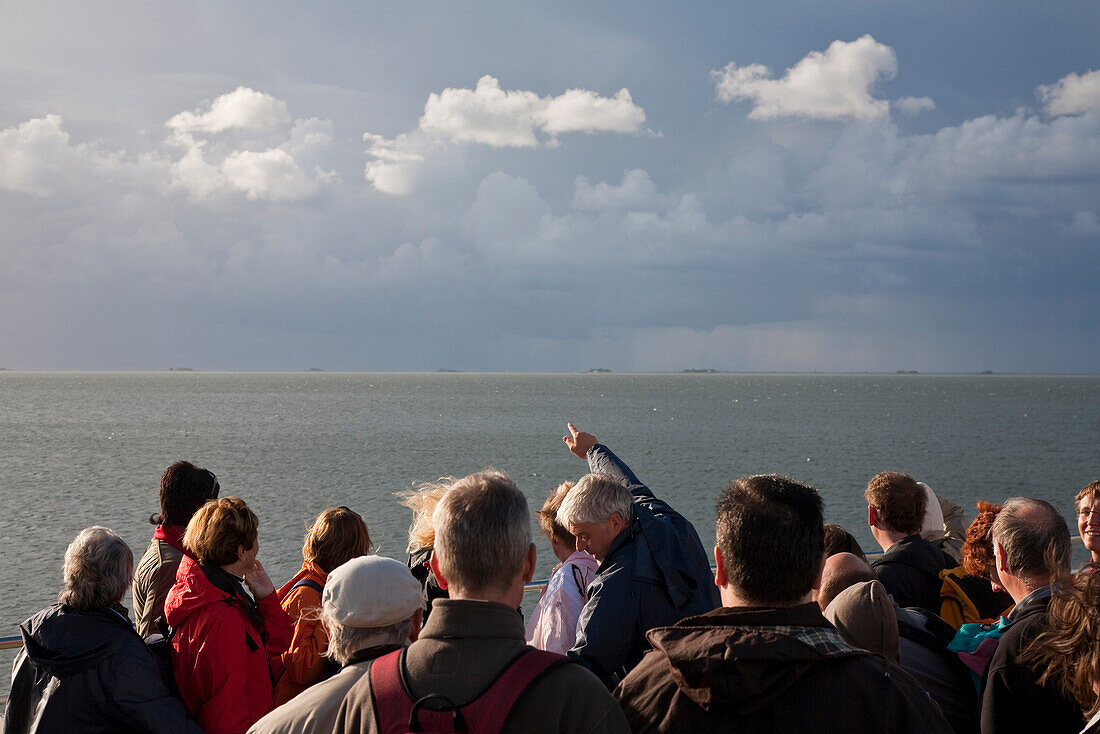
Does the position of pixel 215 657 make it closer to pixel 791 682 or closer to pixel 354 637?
pixel 354 637

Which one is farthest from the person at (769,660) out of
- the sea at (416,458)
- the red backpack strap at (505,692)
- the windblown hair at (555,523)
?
the sea at (416,458)

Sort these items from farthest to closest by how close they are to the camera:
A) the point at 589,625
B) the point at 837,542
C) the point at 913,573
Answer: the point at 837,542, the point at 913,573, the point at 589,625

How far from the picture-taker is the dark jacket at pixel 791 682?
200 centimetres

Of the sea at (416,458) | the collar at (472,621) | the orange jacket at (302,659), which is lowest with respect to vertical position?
the sea at (416,458)

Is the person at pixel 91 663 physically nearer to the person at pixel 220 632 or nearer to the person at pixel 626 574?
the person at pixel 220 632

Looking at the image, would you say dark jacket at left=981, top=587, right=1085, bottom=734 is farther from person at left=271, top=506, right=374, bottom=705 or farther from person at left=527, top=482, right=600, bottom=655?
person at left=271, top=506, right=374, bottom=705

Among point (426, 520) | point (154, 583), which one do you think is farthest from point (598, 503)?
point (154, 583)

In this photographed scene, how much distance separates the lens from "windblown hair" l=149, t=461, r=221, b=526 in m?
4.45

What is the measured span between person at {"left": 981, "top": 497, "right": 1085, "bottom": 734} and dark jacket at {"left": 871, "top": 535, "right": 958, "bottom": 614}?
0.95 m

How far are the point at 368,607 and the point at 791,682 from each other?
1.22 m

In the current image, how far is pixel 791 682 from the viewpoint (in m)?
2.00

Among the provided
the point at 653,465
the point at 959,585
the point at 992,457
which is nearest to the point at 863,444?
the point at 992,457

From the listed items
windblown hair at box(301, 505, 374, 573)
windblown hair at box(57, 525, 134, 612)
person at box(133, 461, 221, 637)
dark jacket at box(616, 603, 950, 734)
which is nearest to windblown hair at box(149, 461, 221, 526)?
person at box(133, 461, 221, 637)

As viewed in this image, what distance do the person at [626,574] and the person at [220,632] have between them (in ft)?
4.46
